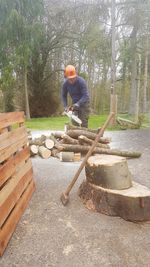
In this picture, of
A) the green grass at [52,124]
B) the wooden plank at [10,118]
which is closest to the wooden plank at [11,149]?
the wooden plank at [10,118]

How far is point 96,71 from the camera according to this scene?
59.9ft

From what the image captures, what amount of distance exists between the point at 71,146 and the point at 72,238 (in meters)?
2.79

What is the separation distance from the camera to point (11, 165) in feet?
9.16

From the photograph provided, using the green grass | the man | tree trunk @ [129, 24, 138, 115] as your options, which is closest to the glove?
the man

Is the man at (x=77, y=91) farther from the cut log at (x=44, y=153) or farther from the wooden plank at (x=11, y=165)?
the wooden plank at (x=11, y=165)

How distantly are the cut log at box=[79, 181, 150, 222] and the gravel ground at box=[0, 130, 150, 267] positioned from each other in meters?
0.07

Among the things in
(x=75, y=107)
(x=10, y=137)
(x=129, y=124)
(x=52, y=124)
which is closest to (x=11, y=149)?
(x=10, y=137)

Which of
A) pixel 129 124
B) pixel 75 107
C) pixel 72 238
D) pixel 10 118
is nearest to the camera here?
pixel 72 238

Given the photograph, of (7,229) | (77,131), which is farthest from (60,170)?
(7,229)

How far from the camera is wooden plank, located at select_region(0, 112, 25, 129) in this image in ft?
9.05

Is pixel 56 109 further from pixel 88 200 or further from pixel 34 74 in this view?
pixel 88 200

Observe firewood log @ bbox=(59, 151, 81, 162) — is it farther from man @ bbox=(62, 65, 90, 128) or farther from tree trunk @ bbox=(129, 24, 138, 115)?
tree trunk @ bbox=(129, 24, 138, 115)

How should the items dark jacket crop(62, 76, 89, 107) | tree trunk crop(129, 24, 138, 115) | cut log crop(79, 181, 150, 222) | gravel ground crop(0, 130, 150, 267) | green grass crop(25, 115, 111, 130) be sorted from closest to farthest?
gravel ground crop(0, 130, 150, 267) → cut log crop(79, 181, 150, 222) → dark jacket crop(62, 76, 89, 107) → green grass crop(25, 115, 111, 130) → tree trunk crop(129, 24, 138, 115)

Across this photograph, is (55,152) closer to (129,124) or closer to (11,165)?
(11,165)
